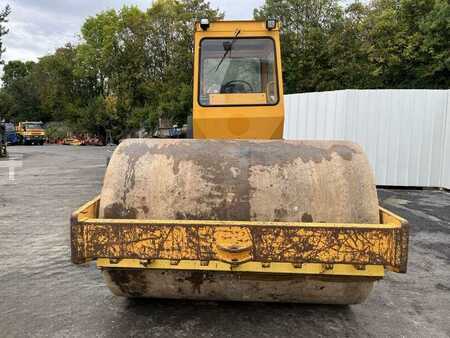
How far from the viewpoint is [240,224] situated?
9.83 ft

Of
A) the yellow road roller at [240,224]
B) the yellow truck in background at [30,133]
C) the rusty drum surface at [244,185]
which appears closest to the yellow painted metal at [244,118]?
the yellow road roller at [240,224]

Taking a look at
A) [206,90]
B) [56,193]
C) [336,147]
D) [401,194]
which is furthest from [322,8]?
[336,147]

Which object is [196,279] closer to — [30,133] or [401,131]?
[401,131]

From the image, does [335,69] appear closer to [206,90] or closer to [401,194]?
[401,194]

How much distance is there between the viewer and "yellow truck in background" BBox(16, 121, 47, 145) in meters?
39.6

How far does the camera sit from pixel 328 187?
336cm

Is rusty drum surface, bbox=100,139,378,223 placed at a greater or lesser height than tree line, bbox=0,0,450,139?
lesser

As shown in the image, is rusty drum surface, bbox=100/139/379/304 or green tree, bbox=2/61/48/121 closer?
rusty drum surface, bbox=100/139/379/304

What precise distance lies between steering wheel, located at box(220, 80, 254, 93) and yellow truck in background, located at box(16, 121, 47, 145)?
38058 millimetres

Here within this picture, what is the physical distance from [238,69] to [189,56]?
2812 centimetres

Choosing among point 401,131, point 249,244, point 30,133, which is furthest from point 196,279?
point 30,133

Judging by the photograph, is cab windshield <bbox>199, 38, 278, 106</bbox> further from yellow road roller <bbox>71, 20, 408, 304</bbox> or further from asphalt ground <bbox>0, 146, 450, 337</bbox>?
asphalt ground <bbox>0, 146, 450, 337</bbox>

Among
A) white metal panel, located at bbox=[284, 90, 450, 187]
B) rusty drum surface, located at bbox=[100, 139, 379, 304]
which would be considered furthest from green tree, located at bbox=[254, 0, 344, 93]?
rusty drum surface, located at bbox=[100, 139, 379, 304]

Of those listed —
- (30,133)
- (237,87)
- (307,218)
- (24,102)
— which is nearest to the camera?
(307,218)
